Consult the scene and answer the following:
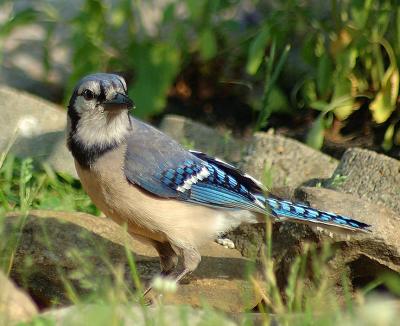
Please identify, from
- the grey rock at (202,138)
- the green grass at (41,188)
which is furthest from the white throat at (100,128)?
the grey rock at (202,138)

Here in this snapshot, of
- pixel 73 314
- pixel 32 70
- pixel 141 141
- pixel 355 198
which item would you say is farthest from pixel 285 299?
pixel 32 70

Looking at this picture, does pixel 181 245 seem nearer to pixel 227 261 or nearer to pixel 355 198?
pixel 227 261

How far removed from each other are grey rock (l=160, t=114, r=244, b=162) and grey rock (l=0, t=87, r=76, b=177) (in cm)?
64

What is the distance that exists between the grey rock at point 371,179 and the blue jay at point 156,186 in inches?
24.7

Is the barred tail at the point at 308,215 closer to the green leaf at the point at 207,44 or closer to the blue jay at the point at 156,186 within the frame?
the blue jay at the point at 156,186

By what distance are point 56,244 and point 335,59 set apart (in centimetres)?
237

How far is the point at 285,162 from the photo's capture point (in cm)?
557

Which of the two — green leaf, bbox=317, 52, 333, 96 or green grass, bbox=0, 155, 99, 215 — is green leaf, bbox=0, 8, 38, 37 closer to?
green grass, bbox=0, 155, 99, 215

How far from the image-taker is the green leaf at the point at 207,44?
21.2ft

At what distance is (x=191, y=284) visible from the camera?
4559 millimetres

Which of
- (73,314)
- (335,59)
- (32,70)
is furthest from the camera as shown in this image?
(32,70)

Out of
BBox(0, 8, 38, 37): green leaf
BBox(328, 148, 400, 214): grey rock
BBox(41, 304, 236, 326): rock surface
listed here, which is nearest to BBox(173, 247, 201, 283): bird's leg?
BBox(328, 148, 400, 214): grey rock

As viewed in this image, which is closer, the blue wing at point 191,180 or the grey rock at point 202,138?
the blue wing at point 191,180

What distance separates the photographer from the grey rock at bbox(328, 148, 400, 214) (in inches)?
196
